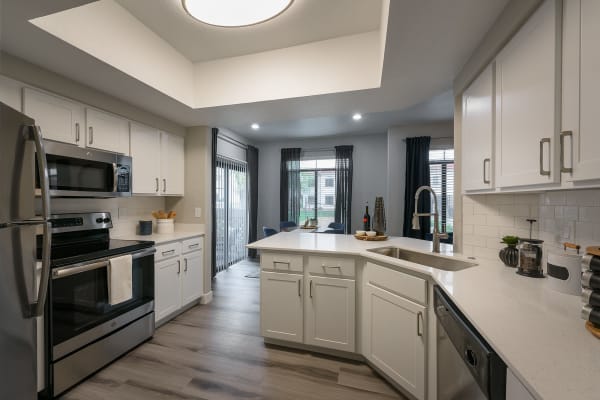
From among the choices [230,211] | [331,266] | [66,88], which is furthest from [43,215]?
[230,211]

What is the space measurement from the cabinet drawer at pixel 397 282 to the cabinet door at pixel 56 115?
2572 millimetres

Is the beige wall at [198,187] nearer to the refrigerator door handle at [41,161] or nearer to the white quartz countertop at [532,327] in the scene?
the refrigerator door handle at [41,161]

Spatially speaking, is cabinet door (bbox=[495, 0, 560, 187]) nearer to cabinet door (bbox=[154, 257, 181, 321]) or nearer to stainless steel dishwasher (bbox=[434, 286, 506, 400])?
stainless steel dishwasher (bbox=[434, 286, 506, 400])

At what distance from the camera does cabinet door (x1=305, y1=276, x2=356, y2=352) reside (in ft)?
6.71

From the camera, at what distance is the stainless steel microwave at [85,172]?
1.82 meters

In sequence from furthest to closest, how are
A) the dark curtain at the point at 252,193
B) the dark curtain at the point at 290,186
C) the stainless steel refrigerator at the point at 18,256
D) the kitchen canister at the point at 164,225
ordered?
the dark curtain at the point at 290,186, the dark curtain at the point at 252,193, the kitchen canister at the point at 164,225, the stainless steel refrigerator at the point at 18,256

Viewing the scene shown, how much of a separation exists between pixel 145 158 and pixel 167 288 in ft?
4.62

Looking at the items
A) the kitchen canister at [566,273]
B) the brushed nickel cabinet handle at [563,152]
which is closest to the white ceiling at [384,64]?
the brushed nickel cabinet handle at [563,152]

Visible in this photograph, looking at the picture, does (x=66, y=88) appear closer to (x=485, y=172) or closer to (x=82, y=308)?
(x=82, y=308)

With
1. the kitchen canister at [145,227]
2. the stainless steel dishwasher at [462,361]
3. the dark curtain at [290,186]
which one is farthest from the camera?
the dark curtain at [290,186]

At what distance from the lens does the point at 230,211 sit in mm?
4965

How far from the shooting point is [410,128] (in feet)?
15.7

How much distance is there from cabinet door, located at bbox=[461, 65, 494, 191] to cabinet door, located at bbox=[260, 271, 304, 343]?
4.83ft

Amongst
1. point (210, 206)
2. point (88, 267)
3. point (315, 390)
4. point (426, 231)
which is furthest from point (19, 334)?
point (426, 231)
